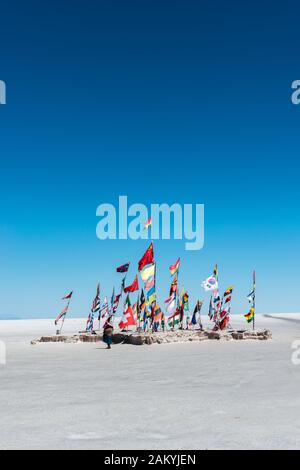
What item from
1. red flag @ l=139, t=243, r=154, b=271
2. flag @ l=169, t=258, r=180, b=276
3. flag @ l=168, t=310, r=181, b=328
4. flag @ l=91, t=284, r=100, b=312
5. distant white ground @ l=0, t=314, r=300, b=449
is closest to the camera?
distant white ground @ l=0, t=314, r=300, b=449

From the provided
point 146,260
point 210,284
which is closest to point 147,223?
point 146,260

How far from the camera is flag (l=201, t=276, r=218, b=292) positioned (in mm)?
40719

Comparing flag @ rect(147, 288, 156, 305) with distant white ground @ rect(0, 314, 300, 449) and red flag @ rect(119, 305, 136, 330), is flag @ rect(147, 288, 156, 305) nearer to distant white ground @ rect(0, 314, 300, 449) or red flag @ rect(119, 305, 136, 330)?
red flag @ rect(119, 305, 136, 330)

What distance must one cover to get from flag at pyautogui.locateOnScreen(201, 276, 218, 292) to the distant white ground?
1953 centimetres

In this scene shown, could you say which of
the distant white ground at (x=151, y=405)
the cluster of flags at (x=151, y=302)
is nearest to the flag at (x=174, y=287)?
the cluster of flags at (x=151, y=302)

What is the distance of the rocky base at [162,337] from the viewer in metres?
32.2

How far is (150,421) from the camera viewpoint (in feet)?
30.9

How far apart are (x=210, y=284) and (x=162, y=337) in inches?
391

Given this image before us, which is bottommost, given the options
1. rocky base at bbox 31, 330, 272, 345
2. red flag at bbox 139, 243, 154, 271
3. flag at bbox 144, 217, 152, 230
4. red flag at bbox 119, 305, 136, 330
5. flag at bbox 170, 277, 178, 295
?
rocky base at bbox 31, 330, 272, 345

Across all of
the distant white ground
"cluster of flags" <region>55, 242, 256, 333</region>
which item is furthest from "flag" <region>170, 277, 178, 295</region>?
the distant white ground

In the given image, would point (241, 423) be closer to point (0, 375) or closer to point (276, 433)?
point (276, 433)

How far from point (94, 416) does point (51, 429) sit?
4.46ft

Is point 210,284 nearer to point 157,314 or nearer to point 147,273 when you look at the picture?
point 157,314
